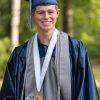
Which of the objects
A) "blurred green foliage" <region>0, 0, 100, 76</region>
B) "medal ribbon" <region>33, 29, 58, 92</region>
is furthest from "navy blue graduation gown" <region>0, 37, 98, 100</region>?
"blurred green foliage" <region>0, 0, 100, 76</region>

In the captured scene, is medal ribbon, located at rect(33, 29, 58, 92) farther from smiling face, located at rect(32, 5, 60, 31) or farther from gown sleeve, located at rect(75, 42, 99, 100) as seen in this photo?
gown sleeve, located at rect(75, 42, 99, 100)

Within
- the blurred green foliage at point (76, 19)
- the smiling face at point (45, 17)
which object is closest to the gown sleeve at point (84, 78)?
the smiling face at point (45, 17)

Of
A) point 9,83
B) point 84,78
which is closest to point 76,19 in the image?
point 9,83

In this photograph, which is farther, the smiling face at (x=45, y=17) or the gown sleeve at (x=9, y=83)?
the gown sleeve at (x=9, y=83)

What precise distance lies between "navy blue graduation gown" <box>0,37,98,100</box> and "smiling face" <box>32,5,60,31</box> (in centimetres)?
28

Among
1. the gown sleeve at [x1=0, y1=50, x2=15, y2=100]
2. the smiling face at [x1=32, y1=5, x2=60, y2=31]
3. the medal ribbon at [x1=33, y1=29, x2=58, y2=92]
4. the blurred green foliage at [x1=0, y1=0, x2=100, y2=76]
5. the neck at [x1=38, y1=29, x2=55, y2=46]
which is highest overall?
the smiling face at [x1=32, y1=5, x2=60, y2=31]

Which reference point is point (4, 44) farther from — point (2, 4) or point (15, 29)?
point (2, 4)

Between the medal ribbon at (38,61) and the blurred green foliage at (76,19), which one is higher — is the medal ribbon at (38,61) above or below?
above

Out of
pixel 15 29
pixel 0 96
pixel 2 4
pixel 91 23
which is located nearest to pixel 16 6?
pixel 15 29

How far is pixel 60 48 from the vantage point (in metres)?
4.78

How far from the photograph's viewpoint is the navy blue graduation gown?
473cm

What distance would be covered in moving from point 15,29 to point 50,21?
13371 mm

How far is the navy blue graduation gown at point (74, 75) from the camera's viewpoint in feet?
15.5

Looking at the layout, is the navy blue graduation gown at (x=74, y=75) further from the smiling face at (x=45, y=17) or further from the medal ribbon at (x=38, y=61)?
the smiling face at (x=45, y=17)
